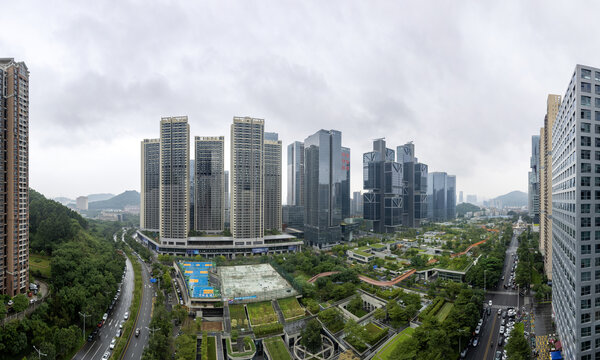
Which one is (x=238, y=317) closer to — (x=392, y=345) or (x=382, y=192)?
(x=392, y=345)

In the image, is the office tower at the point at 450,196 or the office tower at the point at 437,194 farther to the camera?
the office tower at the point at 450,196

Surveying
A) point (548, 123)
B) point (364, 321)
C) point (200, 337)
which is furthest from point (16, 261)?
point (548, 123)

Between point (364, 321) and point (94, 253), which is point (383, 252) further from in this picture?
point (94, 253)

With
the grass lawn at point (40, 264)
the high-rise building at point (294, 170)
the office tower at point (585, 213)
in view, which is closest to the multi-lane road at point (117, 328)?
the grass lawn at point (40, 264)

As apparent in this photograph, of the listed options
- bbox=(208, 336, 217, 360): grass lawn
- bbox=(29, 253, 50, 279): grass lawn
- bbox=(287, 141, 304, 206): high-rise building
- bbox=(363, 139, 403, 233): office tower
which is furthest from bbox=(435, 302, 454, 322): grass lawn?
bbox=(287, 141, 304, 206): high-rise building

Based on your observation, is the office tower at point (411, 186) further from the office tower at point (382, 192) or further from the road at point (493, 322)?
the road at point (493, 322)

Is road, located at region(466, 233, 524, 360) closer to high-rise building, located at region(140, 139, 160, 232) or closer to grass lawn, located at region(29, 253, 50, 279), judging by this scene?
grass lawn, located at region(29, 253, 50, 279)
